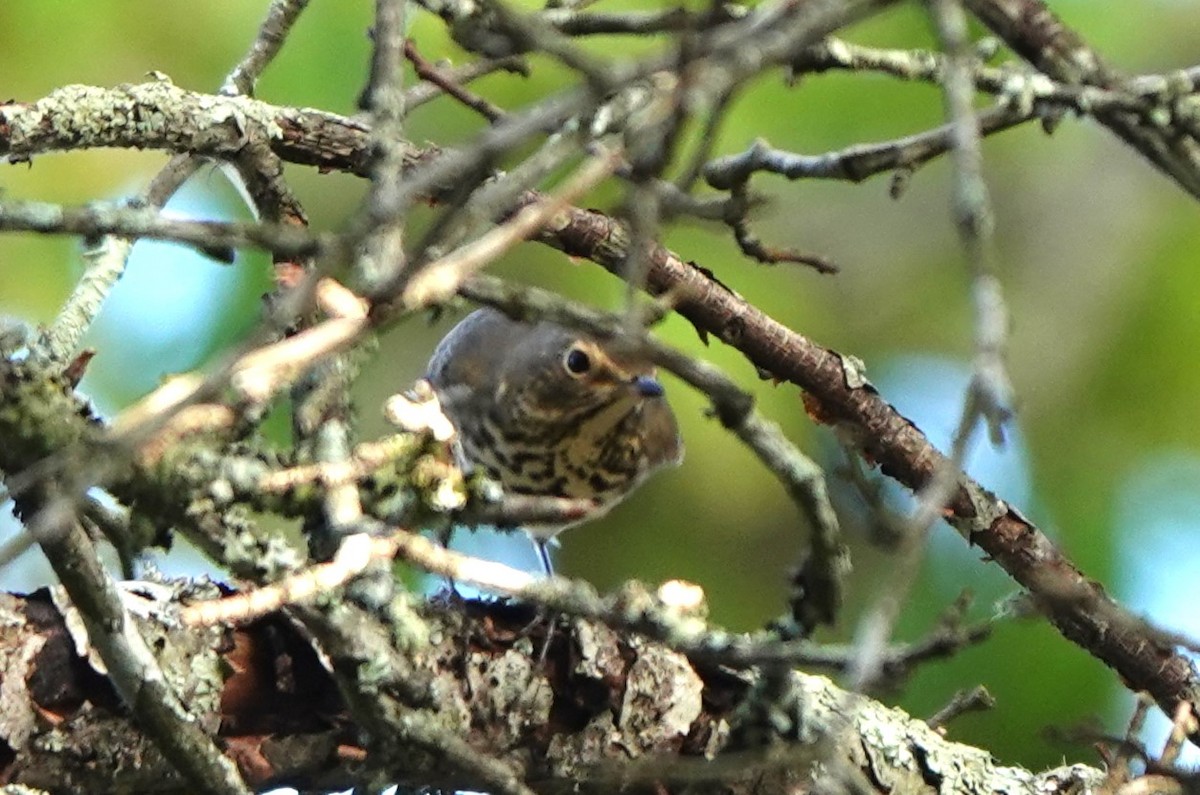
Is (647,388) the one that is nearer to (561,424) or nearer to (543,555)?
(561,424)

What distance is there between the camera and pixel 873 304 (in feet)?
11.2

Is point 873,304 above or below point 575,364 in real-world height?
above

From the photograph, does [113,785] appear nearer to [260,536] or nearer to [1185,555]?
[260,536]

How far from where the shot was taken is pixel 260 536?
4.04 feet

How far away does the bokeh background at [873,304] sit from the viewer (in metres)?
2.81

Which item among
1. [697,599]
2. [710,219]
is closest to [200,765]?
[697,599]

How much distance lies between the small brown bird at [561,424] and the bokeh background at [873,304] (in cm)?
16

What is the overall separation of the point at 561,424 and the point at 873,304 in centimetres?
Answer: 116

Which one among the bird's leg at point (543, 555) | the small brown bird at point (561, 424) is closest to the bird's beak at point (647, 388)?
the small brown bird at point (561, 424)

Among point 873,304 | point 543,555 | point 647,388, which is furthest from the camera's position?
point 873,304

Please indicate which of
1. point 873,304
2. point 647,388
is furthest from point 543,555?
point 873,304

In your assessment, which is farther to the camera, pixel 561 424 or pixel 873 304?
pixel 873 304

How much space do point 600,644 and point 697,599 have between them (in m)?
0.21

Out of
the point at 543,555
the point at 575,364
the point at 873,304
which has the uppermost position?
the point at 873,304
